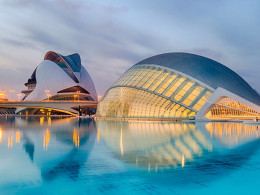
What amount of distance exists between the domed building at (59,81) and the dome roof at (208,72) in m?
48.7

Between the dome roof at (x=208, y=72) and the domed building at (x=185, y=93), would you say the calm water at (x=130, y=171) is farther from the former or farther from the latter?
the dome roof at (x=208, y=72)

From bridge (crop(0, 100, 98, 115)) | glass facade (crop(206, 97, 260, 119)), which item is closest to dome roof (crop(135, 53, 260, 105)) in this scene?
glass facade (crop(206, 97, 260, 119))

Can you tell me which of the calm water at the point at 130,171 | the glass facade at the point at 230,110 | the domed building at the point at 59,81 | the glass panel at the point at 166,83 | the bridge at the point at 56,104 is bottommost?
the calm water at the point at 130,171

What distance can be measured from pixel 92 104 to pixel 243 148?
7205 centimetres

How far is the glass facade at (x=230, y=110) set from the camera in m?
41.0

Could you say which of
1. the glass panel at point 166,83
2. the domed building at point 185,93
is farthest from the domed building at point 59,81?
the glass panel at point 166,83

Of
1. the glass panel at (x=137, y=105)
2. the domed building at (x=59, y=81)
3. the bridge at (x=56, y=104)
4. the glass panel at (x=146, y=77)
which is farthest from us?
the domed building at (x=59, y=81)

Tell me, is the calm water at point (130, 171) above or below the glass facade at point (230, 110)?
below

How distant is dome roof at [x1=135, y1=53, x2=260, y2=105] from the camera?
4143 centimetres

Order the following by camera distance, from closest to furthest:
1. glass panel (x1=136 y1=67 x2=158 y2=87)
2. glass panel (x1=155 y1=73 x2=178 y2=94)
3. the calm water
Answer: the calm water
glass panel (x1=155 y1=73 x2=178 y2=94)
glass panel (x1=136 y1=67 x2=158 y2=87)

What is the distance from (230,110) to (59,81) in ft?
210

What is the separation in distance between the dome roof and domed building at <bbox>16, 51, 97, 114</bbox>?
48.7m

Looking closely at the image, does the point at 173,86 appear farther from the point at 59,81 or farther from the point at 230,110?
the point at 59,81

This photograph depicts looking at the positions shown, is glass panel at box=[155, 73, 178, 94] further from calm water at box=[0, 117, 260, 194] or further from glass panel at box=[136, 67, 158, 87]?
calm water at box=[0, 117, 260, 194]
